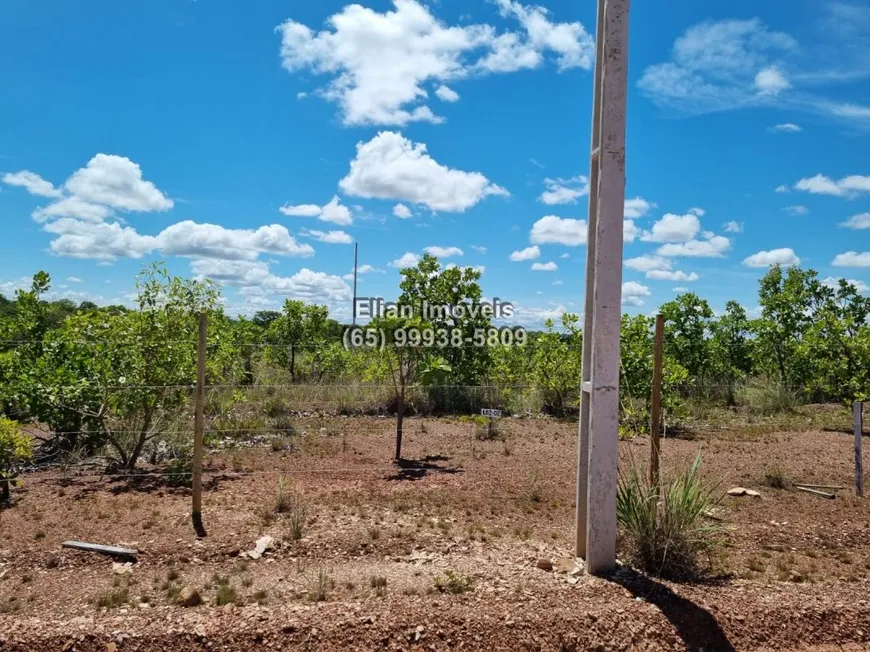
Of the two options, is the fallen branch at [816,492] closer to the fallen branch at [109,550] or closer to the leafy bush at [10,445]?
the fallen branch at [109,550]

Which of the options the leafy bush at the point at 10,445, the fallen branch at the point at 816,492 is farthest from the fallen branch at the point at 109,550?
the fallen branch at the point at 816,492

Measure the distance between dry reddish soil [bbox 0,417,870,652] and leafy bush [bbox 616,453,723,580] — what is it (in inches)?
8.7

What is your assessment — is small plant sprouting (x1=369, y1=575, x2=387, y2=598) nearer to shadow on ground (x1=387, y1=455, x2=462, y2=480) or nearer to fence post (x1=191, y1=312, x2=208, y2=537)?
fence post (x1=191, y1=312, x2=208, y2=537)

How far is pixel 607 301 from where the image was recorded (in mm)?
4285

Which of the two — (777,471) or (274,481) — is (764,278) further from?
(274,481)

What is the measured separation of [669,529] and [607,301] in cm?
186

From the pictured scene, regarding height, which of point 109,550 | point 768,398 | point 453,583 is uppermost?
point 768,398

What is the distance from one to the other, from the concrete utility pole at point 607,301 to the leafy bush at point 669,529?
1.05 feet

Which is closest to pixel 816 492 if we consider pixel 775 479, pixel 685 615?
pixel 775 479

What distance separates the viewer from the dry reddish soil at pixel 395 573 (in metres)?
3.52

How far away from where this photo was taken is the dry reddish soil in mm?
3523

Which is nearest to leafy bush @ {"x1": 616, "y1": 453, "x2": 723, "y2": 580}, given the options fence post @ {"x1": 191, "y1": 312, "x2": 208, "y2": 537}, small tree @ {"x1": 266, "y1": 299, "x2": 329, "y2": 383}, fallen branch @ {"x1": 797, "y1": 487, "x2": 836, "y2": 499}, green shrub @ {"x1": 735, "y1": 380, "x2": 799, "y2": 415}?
fallen branch @ {"x1": 797, "y1": 487, "x2": 836, "y2": 499}

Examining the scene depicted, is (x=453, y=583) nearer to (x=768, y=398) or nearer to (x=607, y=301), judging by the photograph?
(x=607, y=301)

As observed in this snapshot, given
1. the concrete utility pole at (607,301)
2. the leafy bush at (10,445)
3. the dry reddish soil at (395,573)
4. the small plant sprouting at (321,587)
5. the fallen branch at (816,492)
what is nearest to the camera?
the dry reddish soil at (395,573)
